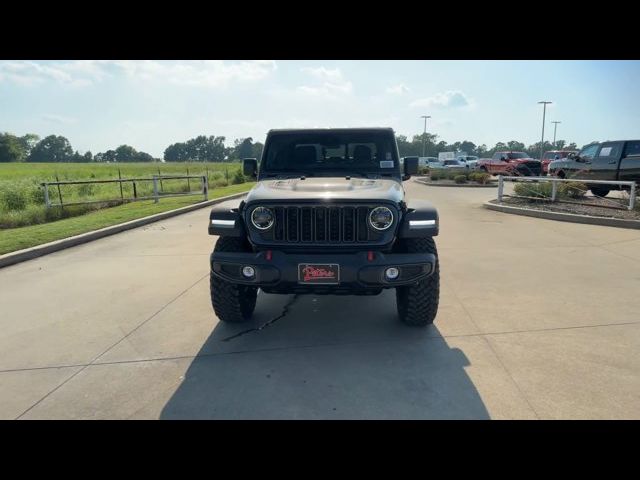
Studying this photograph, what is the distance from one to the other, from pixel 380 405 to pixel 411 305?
4.06 ft

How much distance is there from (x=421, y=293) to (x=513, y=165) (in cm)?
2631

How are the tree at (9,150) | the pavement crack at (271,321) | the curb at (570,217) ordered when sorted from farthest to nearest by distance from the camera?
the tree at (9,150)
the curb at (570,217)
the pavement crack at (271,321)

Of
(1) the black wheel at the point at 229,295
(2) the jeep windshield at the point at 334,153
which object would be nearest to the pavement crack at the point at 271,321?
(1) the black wheel at the point at 229,295

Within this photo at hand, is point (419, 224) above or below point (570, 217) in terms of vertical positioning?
above

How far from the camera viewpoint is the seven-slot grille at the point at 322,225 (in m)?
3.48

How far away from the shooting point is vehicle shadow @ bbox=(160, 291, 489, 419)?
107 inches

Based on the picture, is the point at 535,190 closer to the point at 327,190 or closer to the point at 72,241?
the point at 327,190

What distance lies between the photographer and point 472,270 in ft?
19.7

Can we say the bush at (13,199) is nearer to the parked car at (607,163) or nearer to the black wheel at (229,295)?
the black wheel at (229,295)

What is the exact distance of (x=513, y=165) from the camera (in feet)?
88.0

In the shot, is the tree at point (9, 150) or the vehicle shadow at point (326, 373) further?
the tree at point (9, 150)

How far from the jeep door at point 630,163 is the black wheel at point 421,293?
40.7ft

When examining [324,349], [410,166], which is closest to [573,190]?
[410,166]
